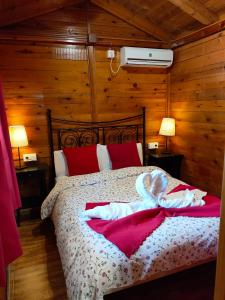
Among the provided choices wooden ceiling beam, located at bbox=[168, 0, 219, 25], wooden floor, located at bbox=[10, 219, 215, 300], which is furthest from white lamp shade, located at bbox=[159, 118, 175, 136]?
wooden floor, located at bbox=[10, 219, 215, 300]

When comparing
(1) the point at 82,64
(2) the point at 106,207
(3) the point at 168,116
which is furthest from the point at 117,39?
(2) the point at 106,207

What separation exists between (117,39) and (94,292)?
9.71ft

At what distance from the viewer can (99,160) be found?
2.97 m

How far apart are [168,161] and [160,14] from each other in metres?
2.00

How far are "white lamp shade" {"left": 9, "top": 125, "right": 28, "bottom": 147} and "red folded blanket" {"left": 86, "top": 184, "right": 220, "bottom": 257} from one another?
129 cm

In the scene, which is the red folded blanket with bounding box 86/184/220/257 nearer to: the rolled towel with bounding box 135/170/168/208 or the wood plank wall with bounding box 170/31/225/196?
the rolled towel with bounding box 135/170/168/208

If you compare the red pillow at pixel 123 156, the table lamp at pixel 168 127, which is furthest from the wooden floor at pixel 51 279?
the table lamp at pixel 168 127

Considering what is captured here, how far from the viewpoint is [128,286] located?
4.33 ft

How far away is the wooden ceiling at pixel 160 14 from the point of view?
2.56 m

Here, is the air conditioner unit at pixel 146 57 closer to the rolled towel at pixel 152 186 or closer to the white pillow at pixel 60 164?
the white pillow at pixel 60 164

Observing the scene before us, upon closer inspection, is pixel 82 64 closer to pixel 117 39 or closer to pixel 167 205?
pixel 117 39

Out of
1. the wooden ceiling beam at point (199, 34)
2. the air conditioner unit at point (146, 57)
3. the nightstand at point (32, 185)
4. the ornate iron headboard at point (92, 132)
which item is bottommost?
the nightstand at point (32, 185)

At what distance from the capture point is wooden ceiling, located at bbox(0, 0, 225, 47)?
256 centimetres

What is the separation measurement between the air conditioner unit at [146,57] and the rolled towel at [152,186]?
190 cm
